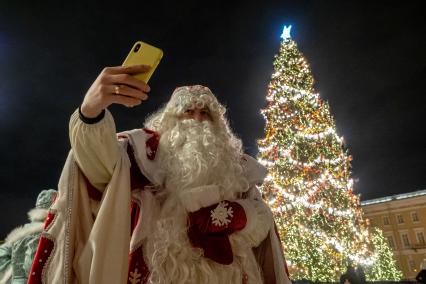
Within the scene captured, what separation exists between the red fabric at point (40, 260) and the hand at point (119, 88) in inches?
27.0

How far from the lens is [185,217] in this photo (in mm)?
1841

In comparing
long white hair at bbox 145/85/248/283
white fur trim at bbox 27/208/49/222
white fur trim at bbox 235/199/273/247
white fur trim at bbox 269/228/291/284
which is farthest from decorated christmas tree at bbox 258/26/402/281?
white fur trim at bbox 235/199/273/247

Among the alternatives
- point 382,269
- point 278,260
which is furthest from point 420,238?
point 278,260

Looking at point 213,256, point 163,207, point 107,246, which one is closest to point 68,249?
point 107,246

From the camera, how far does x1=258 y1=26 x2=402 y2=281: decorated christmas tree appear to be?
11992 millimetres

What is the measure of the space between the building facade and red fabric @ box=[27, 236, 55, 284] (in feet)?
140

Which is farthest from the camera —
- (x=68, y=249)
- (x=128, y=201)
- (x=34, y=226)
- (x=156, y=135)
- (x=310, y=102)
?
(x=310, y=102)

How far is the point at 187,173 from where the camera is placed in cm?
196

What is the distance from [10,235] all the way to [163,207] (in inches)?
134

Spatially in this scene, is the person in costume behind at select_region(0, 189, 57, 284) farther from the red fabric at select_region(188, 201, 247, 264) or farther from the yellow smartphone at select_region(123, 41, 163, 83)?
the yellow smartphone at select_region(123, 41, 163, 83)

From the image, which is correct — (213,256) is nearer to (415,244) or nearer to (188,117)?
(188,117)

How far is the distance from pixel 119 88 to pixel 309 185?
12.0 meters

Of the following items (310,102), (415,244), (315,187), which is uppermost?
(310,102)

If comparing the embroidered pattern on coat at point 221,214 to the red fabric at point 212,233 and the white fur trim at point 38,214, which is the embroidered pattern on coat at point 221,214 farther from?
the white fur trim at point 38,214
